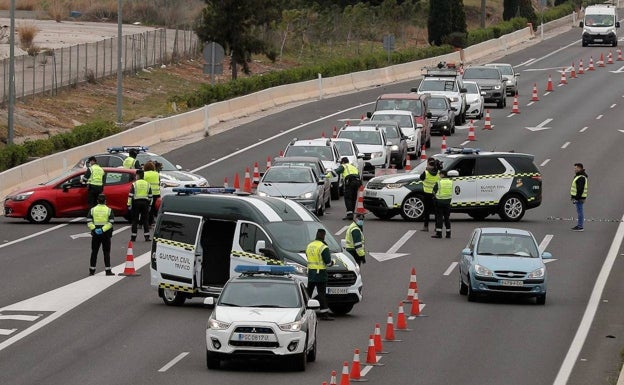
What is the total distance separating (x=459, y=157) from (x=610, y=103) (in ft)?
96.8

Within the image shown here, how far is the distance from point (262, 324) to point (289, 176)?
17893 mm

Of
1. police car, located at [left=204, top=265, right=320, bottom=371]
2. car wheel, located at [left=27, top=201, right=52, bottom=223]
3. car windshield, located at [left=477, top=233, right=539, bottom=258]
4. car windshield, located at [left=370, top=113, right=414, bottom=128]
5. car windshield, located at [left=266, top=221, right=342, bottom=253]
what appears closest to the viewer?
police car, located at [left=204, top=265, right=320, bottom=371]

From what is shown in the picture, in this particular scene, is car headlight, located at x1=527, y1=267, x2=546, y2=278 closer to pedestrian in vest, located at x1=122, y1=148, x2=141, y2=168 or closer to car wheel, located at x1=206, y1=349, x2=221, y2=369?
car wheel, located at x1=206, y1=349, x2=221, y2=369

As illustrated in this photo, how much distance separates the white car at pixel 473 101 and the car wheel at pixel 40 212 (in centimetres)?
2627

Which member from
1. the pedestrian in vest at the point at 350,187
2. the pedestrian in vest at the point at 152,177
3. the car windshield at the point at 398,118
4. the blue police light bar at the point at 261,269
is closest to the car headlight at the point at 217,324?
the blue police light bar at the point at 261,269

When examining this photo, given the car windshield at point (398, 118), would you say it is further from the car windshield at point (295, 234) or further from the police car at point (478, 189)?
the car windshield at point (295, 234)

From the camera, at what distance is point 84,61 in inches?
2815

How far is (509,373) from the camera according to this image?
2077cm

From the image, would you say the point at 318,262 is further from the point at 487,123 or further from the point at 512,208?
the point at 487,123

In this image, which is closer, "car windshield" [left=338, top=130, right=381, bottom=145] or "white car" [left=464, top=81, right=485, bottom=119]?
"car windshield" [left=338, top=130, right=381, bottom=145]

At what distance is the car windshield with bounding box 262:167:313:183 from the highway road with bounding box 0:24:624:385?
124 cm

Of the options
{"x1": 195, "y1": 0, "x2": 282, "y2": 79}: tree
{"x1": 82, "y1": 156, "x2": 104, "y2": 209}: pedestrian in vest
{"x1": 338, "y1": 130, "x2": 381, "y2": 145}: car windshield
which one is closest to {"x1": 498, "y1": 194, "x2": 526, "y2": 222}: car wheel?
{"x1": 338, "y1": 130, "x2": 381, "y2": 145}: car windshield

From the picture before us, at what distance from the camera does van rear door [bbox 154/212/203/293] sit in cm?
2517

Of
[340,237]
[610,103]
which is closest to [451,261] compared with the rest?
[340,237]
